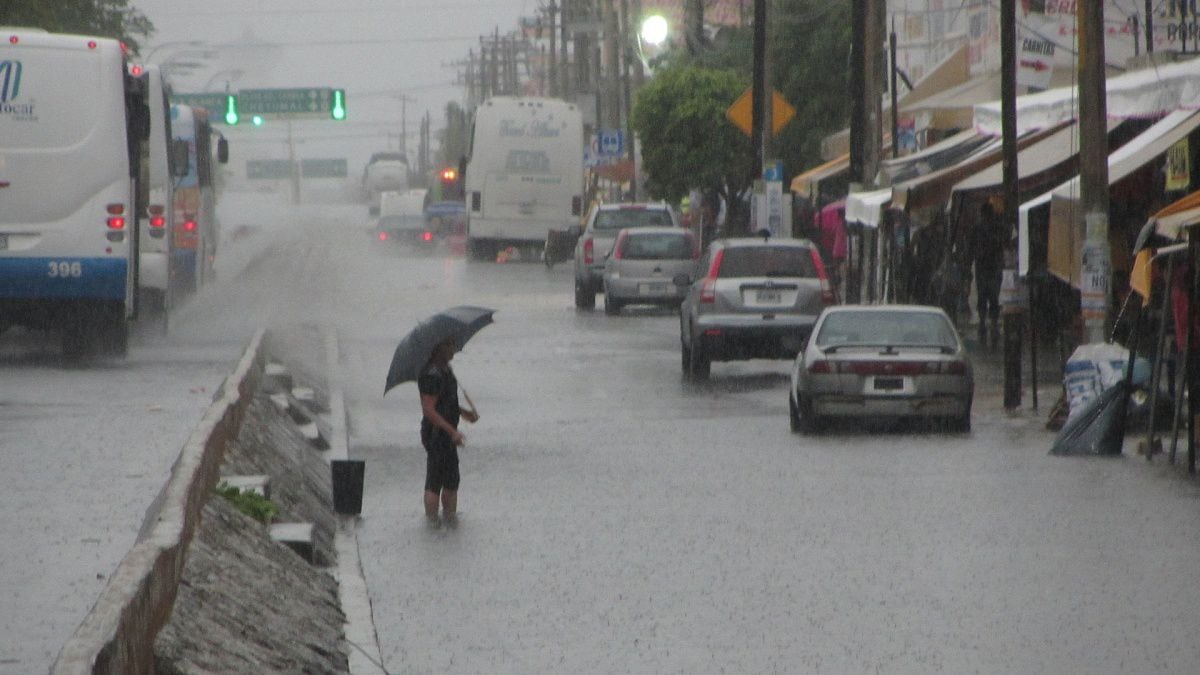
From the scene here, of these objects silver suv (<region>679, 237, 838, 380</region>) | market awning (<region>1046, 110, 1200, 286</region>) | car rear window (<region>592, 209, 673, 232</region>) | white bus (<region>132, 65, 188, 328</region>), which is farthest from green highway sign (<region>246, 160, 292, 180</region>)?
market awning (<region>1046, 110, 1200, 286</region>)

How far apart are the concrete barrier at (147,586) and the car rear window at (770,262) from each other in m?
13.9

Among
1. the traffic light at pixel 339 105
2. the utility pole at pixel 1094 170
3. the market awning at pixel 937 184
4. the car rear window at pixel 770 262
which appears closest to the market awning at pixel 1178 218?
the utility pole at pixel 1094 170

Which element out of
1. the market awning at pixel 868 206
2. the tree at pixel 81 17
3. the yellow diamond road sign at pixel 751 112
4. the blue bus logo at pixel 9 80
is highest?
the tree at pixel 81 17

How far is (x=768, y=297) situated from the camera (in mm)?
25703

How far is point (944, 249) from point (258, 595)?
2522 centimetres

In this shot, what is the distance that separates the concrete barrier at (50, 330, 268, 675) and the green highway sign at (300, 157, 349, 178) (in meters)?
181

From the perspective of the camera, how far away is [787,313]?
25609mm

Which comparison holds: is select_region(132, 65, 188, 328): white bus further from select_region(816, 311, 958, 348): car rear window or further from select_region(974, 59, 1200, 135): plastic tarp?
select_region(816, 311, 958, 348): car rear window

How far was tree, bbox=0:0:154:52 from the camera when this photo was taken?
128 ft

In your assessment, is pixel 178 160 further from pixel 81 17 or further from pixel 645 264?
pixel 81 17

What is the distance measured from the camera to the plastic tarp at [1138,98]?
63.3ft

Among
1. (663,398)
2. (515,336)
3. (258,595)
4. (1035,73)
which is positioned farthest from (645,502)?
(515,336)

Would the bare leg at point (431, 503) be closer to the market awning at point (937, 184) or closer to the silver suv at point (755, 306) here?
the silver suv at point (755, 306)

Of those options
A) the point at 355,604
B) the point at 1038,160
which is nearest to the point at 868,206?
the point at 1038,160
